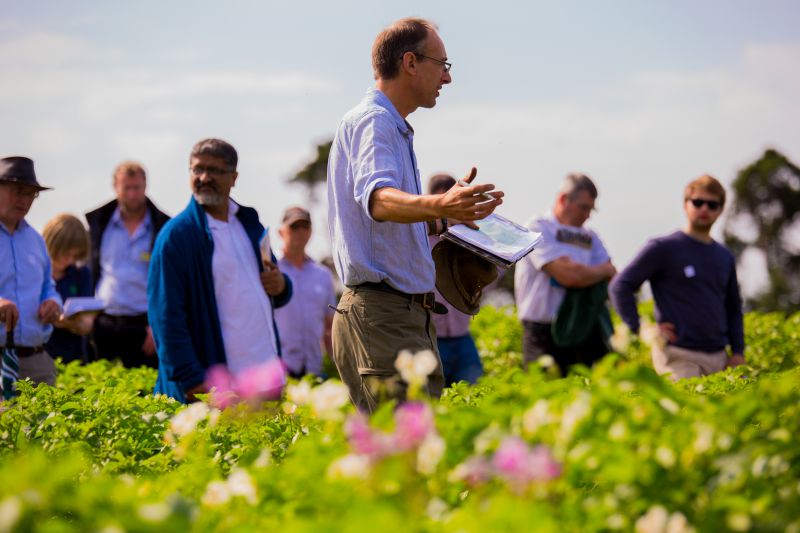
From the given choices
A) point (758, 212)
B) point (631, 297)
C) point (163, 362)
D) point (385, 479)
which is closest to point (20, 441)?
point (163, 362)

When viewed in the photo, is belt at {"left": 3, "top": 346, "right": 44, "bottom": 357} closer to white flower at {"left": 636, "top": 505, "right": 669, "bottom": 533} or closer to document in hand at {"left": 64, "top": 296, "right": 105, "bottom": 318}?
document in hand at {"left": 64, "top": 296, "right": 105, "bottom": 318}

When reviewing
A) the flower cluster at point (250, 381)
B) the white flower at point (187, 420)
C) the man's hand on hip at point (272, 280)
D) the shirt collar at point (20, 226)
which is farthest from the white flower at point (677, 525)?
the shirt collar at point (20, 226)

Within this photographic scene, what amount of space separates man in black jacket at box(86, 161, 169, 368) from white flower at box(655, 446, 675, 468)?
698 cm

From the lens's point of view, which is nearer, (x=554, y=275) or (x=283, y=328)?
(x=554, y=275)

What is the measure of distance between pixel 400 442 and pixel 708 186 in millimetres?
6042

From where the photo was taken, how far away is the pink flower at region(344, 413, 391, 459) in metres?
2.74

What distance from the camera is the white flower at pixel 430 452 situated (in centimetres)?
272

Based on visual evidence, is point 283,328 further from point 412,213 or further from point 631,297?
point 412,213

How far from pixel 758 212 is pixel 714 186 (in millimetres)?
27591

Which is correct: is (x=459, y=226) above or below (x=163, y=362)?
above

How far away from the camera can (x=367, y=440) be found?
278cm

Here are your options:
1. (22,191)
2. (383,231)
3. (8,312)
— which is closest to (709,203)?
(383,231)

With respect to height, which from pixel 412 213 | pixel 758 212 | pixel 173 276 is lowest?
pixel 758 212

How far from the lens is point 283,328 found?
32.9 feet
